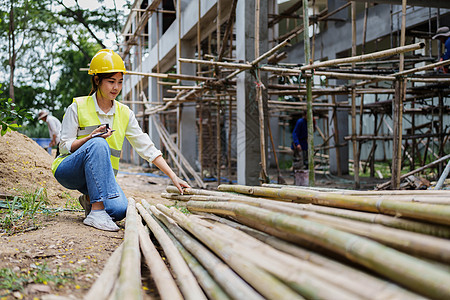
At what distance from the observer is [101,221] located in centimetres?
305

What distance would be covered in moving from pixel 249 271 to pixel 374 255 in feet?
1.58

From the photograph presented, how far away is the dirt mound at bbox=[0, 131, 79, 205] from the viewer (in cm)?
439

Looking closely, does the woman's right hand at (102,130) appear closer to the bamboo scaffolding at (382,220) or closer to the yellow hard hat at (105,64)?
the yellow hard hat at (105,64)

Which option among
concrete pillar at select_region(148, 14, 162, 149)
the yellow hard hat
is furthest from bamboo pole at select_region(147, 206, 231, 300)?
concrete pillar at select_region(148, 14, 162, 149)

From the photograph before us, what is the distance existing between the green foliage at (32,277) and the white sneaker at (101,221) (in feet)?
3.36

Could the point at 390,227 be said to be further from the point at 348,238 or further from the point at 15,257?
the point at 15,257

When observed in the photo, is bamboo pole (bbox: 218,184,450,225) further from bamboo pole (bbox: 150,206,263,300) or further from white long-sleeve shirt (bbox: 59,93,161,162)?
white long-sleeve shirt (bbox: 59,93,161,162)

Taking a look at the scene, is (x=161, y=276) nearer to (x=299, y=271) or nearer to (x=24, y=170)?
(x=299, y=271)

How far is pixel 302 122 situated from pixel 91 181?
25.8 ft

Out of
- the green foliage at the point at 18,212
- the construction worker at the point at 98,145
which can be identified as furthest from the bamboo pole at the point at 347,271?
the green foliage at the point at 18,212

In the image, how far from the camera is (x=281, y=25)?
2056cm

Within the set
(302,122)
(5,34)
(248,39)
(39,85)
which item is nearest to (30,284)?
(248,39)

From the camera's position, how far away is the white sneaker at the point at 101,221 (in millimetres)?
3023

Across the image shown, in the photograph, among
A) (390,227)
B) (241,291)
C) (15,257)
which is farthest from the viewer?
(15,257)
